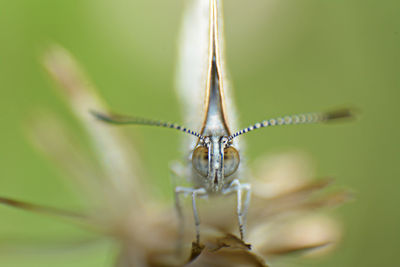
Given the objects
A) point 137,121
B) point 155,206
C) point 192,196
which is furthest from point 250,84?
point 137,121

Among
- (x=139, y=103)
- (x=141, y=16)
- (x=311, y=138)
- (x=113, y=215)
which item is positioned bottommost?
(x=113, y=215)

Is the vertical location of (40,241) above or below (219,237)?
above

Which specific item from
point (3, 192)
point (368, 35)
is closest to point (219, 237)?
point (3, 192)

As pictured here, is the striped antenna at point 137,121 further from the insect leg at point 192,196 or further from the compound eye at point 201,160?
the insect leg at point 192,196

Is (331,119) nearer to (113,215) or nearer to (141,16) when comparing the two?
(113,215)

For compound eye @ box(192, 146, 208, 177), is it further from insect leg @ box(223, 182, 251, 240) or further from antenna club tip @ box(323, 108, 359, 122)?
antenna club tip @ box(323, 108, 359, 122)

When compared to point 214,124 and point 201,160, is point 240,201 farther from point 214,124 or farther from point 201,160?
point 214,124
